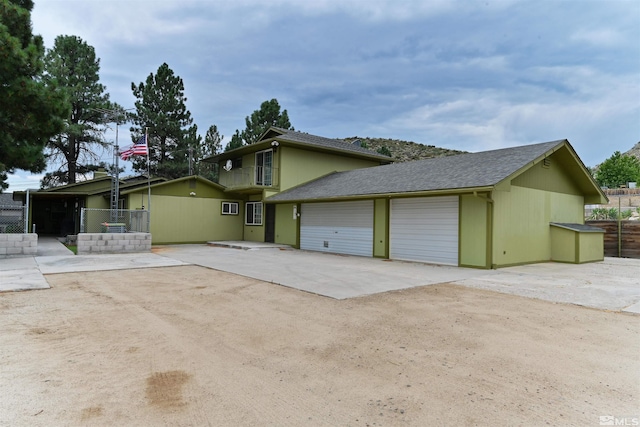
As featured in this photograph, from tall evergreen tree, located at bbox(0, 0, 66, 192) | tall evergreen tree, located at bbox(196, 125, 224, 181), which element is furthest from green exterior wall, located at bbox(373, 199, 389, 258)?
tall evergreen tree, located at bbox(196, 125, 224, 181)

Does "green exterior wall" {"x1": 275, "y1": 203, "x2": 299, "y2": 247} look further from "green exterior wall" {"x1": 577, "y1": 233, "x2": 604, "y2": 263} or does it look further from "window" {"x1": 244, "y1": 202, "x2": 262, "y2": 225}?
"green exterior wall" {"x1": 577, "y1": 233, "x2": 604, "y2": 263}

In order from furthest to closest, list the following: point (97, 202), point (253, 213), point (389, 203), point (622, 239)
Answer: point (253, 213), point (97, 202), point (622, 239), point (389, 203)

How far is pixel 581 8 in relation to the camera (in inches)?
363

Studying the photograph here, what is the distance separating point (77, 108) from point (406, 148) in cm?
6270

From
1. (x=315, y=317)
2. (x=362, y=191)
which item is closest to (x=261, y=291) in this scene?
(x=315, y=317)

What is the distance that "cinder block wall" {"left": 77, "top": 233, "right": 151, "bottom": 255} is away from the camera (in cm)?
1350

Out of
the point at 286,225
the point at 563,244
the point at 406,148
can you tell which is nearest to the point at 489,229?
the point at 563,244

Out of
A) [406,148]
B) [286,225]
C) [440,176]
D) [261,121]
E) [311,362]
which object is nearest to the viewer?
[311,362]

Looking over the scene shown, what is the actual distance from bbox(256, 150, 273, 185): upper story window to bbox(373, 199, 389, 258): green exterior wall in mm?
7301

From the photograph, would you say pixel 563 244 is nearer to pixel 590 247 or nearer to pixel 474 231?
pixel 590 247

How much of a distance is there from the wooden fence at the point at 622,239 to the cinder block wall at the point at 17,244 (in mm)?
22154

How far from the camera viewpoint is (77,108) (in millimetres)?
25531

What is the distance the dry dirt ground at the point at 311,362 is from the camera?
104 inches

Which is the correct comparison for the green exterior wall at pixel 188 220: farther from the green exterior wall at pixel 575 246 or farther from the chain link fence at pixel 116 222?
the green exterior wall at pixel 575 246
